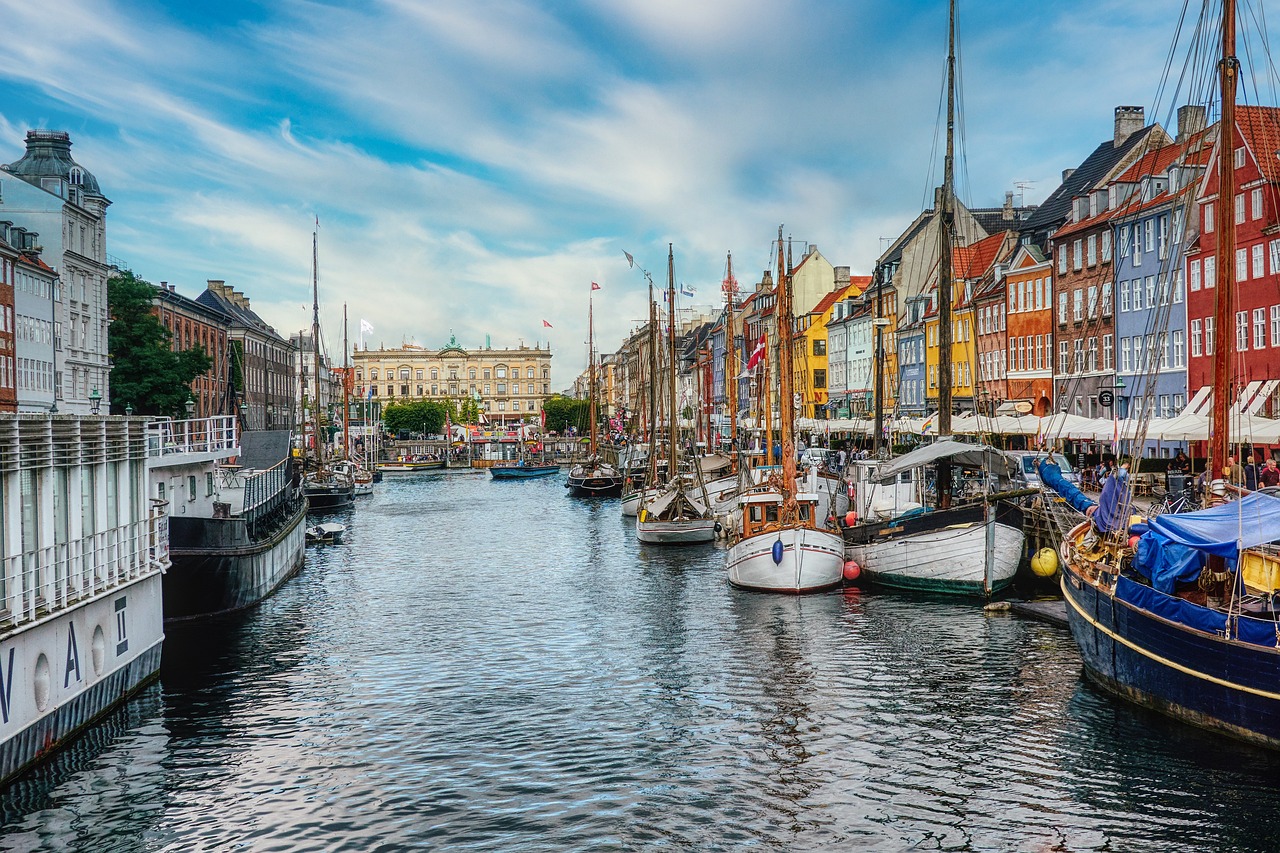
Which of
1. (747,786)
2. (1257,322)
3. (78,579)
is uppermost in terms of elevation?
(1257,322)

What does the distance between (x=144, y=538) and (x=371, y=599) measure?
16684 mm

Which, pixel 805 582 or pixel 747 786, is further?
pixel 805 582

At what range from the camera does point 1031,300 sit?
77.6 metres

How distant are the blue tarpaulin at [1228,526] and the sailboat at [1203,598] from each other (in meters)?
0.02

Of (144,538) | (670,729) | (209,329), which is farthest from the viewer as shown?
(209,329)

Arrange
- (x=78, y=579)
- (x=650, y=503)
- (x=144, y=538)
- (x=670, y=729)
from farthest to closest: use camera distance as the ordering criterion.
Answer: (x=650, y=503)
(x=144, y=538)
(x=670, y=729)
(x=78, y=579)

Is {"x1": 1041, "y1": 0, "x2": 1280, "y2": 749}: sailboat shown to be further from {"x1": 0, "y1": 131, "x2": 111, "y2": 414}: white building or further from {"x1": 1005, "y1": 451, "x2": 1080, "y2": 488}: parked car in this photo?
{"x1": 0, "y1": 131, "x2": 111, "y2": 414}: white building

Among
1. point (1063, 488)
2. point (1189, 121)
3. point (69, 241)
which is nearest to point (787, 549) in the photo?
point (1063, 488)

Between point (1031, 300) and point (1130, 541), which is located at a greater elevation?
point (1031, 300)

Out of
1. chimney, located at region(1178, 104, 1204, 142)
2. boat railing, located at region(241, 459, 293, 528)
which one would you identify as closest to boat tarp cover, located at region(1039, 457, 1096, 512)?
boat railing, located at region(241, 459, 293, 528)

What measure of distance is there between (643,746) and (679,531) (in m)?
37.2

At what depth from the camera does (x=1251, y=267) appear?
53.7m

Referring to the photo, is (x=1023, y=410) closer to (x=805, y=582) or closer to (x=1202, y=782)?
(x=805, y=582)

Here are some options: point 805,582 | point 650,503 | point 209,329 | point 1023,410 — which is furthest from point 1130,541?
point 209,329
